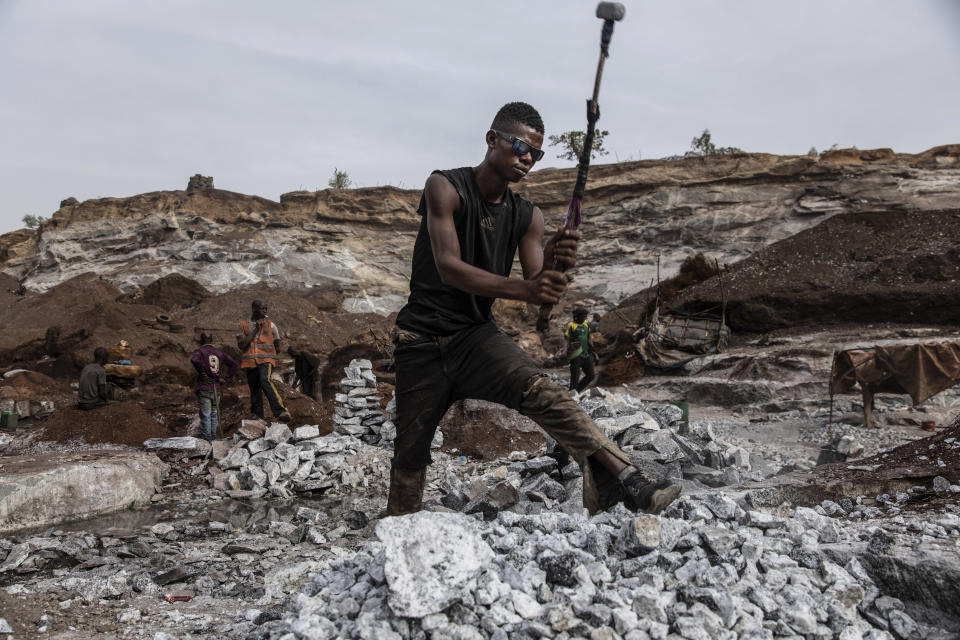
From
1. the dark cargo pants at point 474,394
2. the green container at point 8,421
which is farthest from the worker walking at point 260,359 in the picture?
the dark cargo pants at point 474,394

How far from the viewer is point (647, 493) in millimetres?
2328

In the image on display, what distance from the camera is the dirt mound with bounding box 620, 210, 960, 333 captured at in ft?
44.9

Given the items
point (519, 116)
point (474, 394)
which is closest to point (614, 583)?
point (474, 394)

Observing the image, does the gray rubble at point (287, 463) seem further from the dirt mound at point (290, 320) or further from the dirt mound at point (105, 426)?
the dirt mound at point (290, 320)

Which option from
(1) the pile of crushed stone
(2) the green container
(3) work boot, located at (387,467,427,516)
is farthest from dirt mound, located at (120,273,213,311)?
(1) the pile of crushed stone

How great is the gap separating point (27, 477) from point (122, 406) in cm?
322

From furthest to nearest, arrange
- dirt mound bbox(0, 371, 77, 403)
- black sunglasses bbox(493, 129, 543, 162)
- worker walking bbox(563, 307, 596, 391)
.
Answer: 1. dirt mound bbox(0, 371, 77, 403)
2. worker walking bbox(563, 307, 596, 391)
3. black sunglasses bbox(493, 129, 543, 162)

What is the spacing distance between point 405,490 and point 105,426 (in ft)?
19.5

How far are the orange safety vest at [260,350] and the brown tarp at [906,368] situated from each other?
21.9 ft

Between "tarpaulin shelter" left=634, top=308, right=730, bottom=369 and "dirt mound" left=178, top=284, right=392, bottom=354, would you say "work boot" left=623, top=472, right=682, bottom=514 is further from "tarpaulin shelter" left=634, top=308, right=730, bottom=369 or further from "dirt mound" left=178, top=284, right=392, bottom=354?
"dirt mound" left=178, top=284, right=392, bottom=354

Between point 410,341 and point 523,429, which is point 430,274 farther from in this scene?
point 523,429

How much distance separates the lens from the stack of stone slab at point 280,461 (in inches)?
231

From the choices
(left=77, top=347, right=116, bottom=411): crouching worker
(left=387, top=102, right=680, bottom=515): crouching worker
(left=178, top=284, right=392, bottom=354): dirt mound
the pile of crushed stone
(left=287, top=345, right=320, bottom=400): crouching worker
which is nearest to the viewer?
the pile of crushed stone

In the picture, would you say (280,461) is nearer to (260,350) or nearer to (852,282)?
(260,350)
